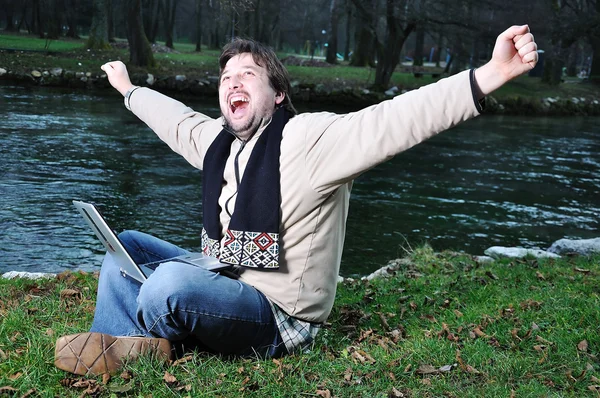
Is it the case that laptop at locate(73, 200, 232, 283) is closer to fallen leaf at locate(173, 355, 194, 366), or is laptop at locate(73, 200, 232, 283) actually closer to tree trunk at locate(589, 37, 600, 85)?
fallen leaf at locate(173, 355, 194, 366)

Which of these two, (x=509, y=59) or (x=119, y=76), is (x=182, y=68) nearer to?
(x=119, y=76)

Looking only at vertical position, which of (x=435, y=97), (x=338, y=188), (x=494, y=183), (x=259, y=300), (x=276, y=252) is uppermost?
(x=435, y=97)

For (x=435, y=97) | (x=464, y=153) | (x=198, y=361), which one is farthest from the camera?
(x=464, y=153)

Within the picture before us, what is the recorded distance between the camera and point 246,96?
11.9 ft

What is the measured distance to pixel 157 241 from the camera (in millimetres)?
3941

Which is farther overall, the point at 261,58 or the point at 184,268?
the point at 261,58

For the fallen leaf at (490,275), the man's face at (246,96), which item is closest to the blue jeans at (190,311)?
the man's face at (246,96)

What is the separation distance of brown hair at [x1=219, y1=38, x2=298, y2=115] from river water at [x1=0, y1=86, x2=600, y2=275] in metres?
3.80

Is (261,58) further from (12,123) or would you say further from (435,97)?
(12,123)

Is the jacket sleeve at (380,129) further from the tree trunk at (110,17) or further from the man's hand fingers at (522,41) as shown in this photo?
the tree trunk at (110,17)

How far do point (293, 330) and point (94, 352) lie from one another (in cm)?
98

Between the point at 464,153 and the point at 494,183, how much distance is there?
3.24m

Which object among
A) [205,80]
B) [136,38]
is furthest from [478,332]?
[136,38]

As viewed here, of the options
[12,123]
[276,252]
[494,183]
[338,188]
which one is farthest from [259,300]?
[12,123]
